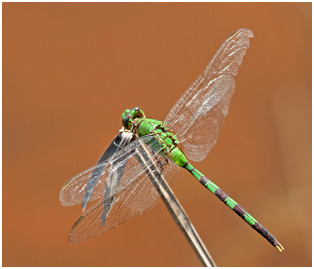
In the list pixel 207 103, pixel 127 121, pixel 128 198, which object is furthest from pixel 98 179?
pixel 207 103

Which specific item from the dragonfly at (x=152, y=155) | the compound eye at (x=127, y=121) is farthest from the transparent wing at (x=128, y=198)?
the compound eye at (x=127, y=121)

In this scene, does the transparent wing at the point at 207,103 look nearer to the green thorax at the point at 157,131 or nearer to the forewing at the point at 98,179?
the green thorax at the point at 157,131


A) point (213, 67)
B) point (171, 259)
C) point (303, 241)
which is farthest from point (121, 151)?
point (303, 241)

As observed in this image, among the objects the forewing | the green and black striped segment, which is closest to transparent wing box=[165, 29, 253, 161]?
the green and black striped segment

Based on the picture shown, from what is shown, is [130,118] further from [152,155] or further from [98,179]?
[98,179]

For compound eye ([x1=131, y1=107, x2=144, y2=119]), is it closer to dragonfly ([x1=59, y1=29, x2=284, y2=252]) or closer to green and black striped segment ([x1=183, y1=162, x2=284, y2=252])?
dragonfly ([x1=59, y1=29, x2=284, y2=252])

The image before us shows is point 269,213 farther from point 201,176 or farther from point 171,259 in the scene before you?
point 201,176

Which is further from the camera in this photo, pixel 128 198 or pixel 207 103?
pixel 207 103

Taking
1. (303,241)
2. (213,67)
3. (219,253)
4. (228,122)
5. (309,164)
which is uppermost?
(228,122)
